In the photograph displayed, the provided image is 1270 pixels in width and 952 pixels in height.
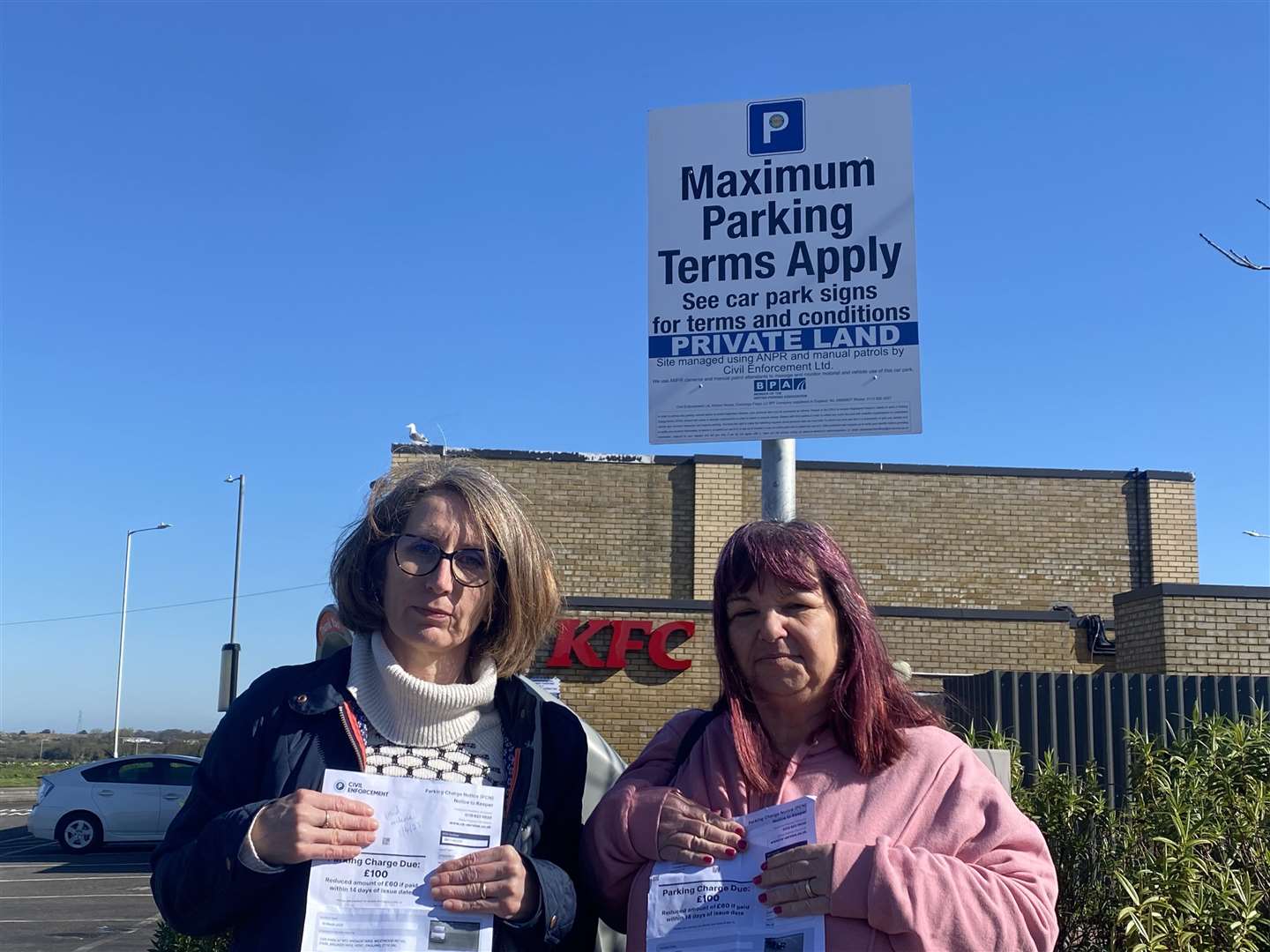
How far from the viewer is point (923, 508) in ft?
64.6

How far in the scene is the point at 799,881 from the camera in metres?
2.21

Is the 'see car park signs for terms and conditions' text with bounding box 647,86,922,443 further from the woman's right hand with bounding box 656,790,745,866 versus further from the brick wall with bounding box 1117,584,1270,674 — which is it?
the brick wall with bounding box 1117,584,1270,674

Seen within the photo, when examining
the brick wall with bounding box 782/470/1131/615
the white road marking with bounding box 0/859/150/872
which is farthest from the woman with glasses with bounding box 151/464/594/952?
the brick wall with bounding box 782/470/1131/615

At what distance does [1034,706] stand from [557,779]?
809 cm

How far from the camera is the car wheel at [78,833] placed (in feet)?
59.0

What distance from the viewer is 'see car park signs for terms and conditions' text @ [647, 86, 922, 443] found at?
16.6 feet

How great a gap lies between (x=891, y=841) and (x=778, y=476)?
3.02 metres

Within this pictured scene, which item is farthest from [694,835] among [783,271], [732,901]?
[783,271]

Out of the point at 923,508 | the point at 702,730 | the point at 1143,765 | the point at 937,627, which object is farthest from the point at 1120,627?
the point at 702,730

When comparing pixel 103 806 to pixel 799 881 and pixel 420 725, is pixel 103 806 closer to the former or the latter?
pixel 420 725

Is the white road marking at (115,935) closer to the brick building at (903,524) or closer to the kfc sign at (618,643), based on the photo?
the kfc sign at (618,643)

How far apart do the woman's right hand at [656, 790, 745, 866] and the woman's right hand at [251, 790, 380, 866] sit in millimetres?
571

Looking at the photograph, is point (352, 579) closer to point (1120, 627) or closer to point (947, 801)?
point (947, 801)

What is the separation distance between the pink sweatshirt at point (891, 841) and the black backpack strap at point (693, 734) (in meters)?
0.02
